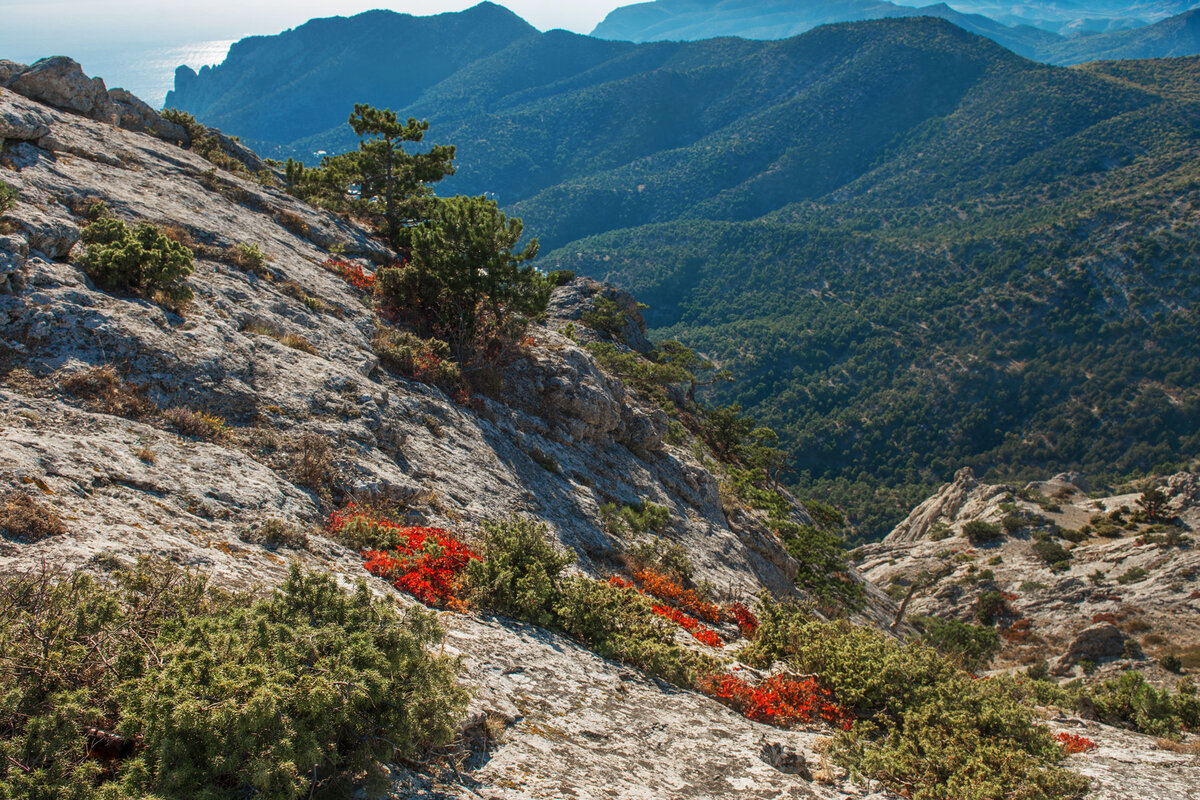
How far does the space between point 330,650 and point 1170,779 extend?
34.3 feet

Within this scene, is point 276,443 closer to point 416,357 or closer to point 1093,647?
point 416,357

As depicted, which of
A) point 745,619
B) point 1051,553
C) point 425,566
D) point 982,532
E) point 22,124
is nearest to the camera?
point 425,566

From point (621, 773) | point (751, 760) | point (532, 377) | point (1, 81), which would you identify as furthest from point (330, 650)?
point (1, 81)

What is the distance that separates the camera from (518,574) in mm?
8398

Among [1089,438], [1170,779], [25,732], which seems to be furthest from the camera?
[1089,438]

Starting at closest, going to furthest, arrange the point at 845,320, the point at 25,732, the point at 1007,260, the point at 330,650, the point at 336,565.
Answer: the point at 25,732 → the point at 330,650 → the point at 336,565 → the point at 1007,260 → the point at 845,320

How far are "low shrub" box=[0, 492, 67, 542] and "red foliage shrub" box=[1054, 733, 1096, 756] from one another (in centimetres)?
1224

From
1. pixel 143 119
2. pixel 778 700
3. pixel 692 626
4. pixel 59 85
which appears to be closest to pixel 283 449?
pixel 692 626

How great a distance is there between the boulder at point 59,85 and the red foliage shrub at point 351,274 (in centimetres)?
736

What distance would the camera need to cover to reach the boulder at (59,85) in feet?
49.1

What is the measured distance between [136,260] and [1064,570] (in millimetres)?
63240

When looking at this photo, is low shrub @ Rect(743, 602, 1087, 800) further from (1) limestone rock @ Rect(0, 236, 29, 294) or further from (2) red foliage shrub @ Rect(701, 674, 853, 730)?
(1) limestone rock @ Rect(0, 236, 29, 294)

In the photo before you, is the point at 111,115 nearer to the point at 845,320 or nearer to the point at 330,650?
the point at 330,650

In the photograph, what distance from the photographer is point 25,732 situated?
3.37m
